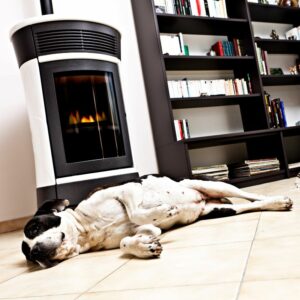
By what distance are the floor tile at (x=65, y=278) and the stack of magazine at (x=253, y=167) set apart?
2270mm

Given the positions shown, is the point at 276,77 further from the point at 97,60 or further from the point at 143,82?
the point at 97,60

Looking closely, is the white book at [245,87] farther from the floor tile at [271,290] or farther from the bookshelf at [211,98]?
the floor tile at [271,290]

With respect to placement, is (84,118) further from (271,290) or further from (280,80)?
(280,80)

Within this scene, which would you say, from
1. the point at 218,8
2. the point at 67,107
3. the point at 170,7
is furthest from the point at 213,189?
the point at 218,8

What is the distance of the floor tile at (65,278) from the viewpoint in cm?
103

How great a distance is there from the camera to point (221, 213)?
182 cm

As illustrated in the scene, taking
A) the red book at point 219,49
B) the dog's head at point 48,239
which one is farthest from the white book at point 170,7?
the dog's head at point 48,239

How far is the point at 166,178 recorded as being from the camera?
5.82 ft

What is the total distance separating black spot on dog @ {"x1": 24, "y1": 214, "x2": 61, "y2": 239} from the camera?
1284mm

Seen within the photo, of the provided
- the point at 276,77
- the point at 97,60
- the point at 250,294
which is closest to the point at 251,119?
the point at 276,77

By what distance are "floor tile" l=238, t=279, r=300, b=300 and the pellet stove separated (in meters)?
1.64

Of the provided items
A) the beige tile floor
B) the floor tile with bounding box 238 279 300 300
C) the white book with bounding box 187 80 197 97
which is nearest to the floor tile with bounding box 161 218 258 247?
the beige tile floor

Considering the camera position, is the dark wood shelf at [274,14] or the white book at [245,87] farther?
the dark wood shelf at [274,14]

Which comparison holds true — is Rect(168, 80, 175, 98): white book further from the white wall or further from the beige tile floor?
the beige tile floor
